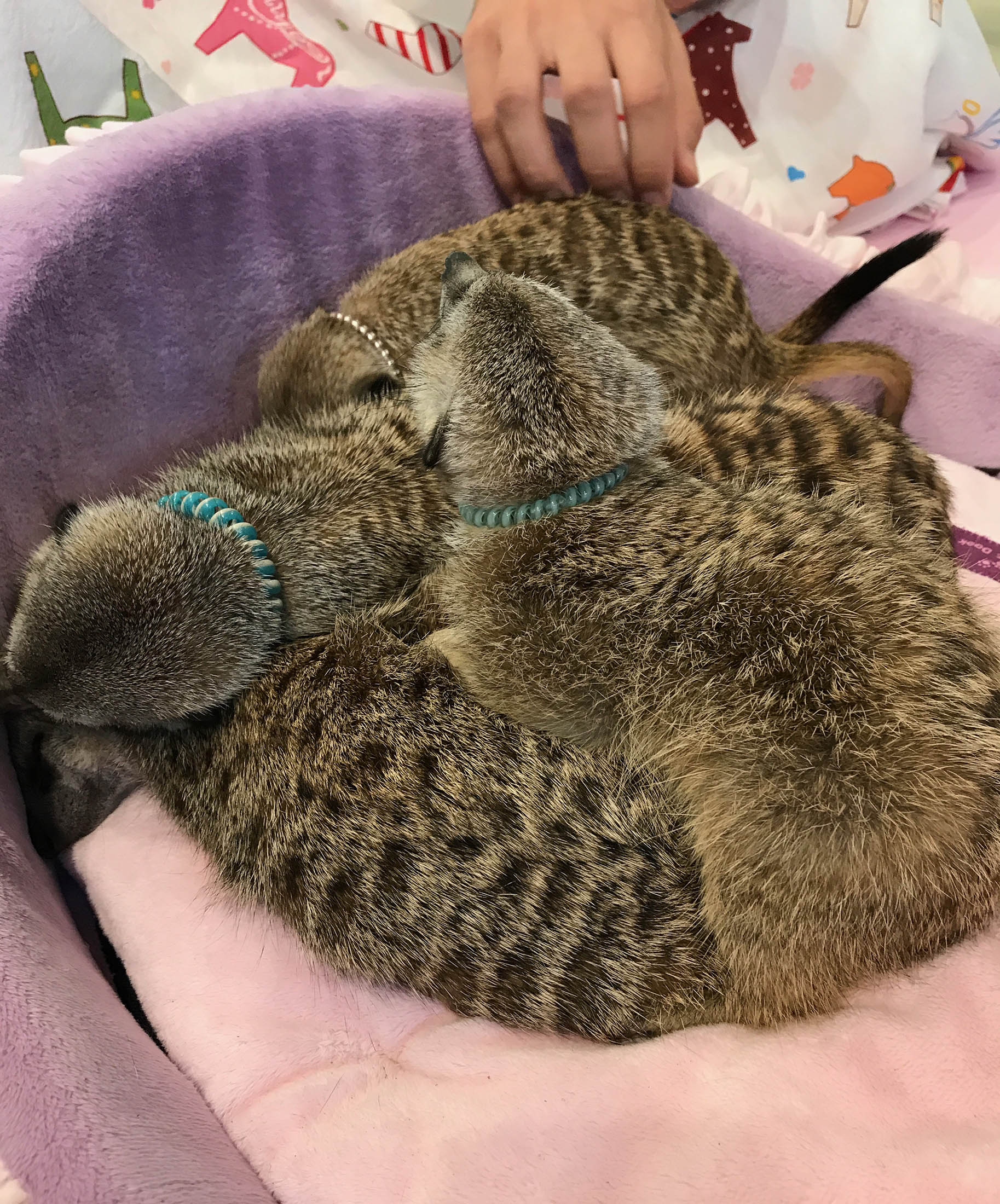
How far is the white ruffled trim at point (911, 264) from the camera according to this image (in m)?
1.43

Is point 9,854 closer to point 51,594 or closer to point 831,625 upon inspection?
point 51,594

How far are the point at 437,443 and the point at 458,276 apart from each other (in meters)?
0.23

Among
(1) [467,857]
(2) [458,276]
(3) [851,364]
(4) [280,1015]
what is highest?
(2) [458,276]

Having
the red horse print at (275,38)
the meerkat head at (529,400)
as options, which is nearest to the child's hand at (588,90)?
the meerkat head at (529,400)

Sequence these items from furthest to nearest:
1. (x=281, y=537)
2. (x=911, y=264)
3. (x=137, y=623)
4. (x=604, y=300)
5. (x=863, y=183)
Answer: (x=863, y=183) → (x=911, y=264) → (x=604, y=300) → (x=281, y=537) → (x=137, y=623)

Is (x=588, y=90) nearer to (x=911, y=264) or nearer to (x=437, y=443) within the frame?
(x=437, y=443)

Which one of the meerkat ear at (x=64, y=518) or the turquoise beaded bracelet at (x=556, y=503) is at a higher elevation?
the meerkat ear at (x=64, y=518)

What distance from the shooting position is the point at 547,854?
2.59 ft

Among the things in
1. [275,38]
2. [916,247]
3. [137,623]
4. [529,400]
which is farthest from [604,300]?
[275,38]

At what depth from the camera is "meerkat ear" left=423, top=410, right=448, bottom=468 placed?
931mm

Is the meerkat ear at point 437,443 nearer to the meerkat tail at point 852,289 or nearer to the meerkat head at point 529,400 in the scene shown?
the meerkat head at point 529,400

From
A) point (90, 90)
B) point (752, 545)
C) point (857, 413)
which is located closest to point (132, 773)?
point (752, 545)

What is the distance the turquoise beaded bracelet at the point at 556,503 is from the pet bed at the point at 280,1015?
20.9 inches

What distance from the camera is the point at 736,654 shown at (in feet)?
2.58
